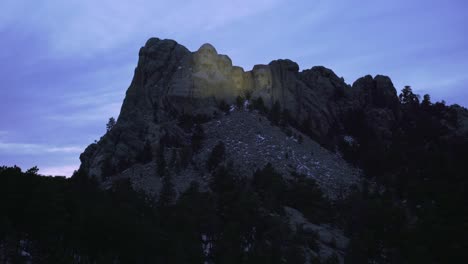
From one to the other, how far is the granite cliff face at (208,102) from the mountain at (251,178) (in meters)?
0.35

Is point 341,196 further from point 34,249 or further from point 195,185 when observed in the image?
point 34,249

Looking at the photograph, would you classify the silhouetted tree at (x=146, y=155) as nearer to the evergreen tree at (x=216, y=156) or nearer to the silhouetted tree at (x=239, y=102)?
the evergreen tree at (x=216, y=156)

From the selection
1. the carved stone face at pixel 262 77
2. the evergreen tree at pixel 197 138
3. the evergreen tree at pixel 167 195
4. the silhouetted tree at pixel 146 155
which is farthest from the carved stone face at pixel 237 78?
the evergreen tree at pixel 167 195

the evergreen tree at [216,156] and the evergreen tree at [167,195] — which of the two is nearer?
the evergreen tree at [167,195]

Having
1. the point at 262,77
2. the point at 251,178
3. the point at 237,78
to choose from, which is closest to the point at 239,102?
the point at 237,78

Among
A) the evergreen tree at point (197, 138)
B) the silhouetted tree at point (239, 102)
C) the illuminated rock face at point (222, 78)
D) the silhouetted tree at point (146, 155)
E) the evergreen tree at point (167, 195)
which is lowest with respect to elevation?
the evergreen tree at point (167, 195)

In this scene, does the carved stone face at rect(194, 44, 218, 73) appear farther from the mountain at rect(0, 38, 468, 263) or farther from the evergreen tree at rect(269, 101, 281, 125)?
the evergreen tree at rect(269, 101, 281, 125)

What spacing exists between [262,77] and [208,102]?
16.9m

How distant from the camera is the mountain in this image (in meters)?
57.4

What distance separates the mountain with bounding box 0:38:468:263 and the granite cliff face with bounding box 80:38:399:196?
13.7 inches

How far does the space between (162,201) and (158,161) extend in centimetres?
2109

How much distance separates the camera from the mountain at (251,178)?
5744cm

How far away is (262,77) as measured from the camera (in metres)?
137

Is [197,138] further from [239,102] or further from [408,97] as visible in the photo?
[408,97]
